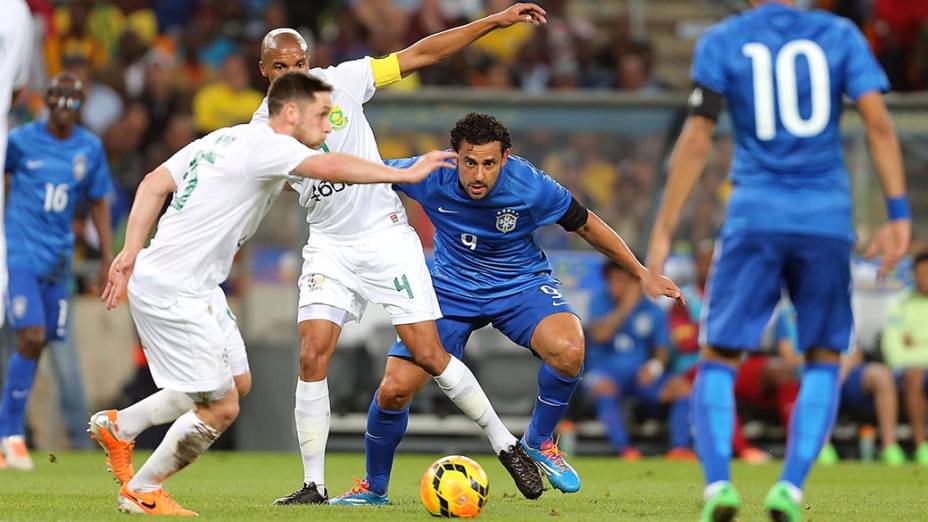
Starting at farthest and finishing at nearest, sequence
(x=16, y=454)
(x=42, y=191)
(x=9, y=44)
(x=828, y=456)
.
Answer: (x=828, y=456)
(x=42, y=191)
(x=16, y=454)
(x=9, y=44)

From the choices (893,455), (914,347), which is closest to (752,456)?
(893,455)

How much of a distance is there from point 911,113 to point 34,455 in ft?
28.6

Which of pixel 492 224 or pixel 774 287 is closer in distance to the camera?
pixel 774 287

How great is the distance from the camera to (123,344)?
14.7 meters

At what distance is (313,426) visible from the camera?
8.02 meters

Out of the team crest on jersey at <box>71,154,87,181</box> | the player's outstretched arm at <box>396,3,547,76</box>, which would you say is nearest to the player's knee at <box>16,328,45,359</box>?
the team crest on jersey at <box>71,154,87,181</box>

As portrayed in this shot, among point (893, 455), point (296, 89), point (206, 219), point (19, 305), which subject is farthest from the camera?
point (893, 455)

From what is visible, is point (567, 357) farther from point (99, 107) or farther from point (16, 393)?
point (99, 107)

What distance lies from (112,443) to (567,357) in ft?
8.18

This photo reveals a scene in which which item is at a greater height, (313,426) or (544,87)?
(544,87)

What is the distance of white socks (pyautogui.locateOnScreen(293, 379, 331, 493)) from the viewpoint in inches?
314

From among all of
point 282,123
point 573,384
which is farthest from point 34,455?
point 282,123

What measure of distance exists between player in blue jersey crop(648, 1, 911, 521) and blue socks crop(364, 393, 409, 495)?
2398 millimetres

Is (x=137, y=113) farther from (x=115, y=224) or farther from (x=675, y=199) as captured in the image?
(x=675, y=199)
